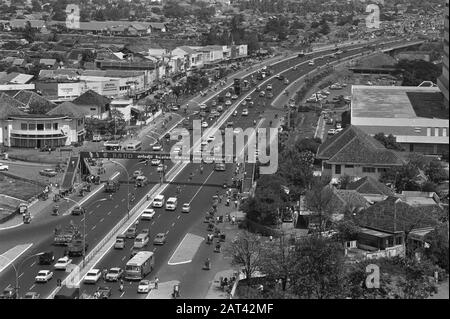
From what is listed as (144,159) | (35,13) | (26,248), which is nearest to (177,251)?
(26,248)

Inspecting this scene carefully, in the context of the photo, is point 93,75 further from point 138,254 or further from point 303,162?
point 138,254

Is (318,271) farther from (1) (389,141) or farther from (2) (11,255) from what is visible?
(1) (389,141)

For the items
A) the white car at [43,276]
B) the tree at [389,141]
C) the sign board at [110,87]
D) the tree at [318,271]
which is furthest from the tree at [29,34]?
the tree at [318,271]

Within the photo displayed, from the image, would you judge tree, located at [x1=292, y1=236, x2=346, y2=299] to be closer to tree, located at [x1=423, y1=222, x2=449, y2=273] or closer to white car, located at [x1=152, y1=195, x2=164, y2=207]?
tree, located at [x1=423, y1=222, x2=449, y2=273]

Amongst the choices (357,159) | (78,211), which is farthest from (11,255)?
(357,159)

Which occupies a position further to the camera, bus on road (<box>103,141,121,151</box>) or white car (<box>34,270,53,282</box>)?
bus on road (<box>103,141,121,151</box>)

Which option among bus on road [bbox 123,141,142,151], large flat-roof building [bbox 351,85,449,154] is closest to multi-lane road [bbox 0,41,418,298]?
bus on road [bbox 123,141,142,151]
